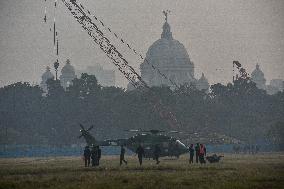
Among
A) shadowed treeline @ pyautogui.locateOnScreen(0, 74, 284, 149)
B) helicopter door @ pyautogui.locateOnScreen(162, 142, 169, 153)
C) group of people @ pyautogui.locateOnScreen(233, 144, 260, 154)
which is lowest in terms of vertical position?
helicopter door @ pyautogui.locateOnScreen(162, 142, 169, 153)

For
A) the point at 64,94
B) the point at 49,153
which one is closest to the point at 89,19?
the point at 49,153

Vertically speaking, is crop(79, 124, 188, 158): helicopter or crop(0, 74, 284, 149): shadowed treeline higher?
crop(0, 74, 284, 149): shadowed treeline

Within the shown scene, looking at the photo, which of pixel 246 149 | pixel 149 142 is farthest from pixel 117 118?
pixel 149 142

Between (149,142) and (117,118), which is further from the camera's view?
(117,118)

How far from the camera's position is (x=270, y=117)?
194125 millimetres

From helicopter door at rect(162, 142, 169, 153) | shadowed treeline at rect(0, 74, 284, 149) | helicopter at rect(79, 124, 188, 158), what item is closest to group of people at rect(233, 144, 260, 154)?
helicopter at rect(79, 124, 188, 158)

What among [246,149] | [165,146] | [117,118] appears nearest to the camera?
[165,146]

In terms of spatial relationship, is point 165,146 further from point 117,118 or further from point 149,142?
point 117,118

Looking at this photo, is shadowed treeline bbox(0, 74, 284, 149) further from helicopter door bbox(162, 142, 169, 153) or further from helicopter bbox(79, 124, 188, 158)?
helicopter door bbox(162, 142, 169, 153)

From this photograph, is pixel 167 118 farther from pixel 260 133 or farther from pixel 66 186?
pixel 66 186

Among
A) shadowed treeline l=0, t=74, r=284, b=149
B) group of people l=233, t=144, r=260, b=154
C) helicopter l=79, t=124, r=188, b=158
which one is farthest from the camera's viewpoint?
shadowed treeline l=0, t=74, r=284, b=149

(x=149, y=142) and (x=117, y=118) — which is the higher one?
(x=117, y=118)

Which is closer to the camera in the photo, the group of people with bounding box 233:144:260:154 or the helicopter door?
the helicopter door

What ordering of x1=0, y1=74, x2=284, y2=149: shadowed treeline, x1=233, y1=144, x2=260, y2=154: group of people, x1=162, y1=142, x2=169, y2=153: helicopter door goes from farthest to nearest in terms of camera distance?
x1=0, y1=74, x2=284, y2=149: shadowed treeline < x1=233, y1=144, x2=260, y2=154: group of people < x1=162, y1=142, x2=169, y2=153: helicopter door
